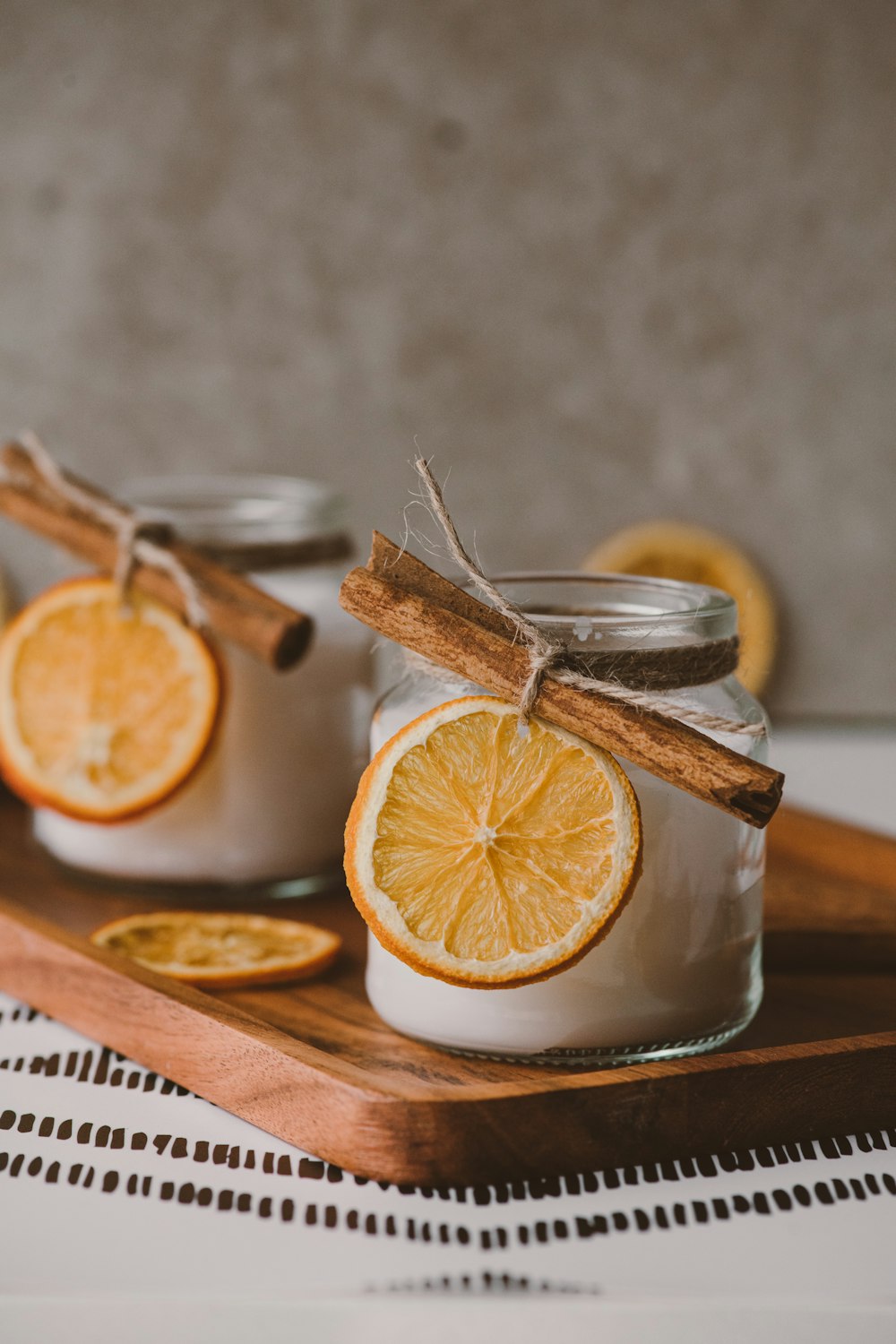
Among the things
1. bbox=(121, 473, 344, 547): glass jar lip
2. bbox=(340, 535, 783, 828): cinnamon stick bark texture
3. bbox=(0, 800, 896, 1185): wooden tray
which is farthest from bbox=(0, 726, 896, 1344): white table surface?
bbox=(121, 473, 344, 547): glass jar lip

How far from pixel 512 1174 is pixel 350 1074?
0.07 m

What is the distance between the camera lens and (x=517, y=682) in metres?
0.59

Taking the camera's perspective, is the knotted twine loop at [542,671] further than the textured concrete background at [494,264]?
No

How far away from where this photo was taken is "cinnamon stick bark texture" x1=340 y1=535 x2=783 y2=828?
1.85 ft

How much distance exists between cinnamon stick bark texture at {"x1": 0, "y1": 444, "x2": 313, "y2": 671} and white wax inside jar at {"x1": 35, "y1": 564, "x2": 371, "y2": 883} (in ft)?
0.13

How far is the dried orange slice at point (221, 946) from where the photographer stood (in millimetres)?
713

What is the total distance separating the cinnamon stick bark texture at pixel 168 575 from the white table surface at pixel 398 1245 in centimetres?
27

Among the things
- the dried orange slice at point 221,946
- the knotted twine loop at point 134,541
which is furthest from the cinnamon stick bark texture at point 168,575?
the dried orange slice at point 221,946

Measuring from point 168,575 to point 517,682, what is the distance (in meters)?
0.33

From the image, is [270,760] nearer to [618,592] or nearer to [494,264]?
[618,592]

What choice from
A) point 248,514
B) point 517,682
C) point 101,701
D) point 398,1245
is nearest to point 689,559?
point 248,514

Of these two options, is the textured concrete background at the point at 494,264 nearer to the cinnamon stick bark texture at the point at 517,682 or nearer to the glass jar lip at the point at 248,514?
the glass jar lip at the point at 248,514

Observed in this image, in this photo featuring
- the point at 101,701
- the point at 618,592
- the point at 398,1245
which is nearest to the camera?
the point at 398,1245

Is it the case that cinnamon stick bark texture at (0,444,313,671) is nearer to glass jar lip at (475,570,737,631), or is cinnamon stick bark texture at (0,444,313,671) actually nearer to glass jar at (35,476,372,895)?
glass jar at (35,476,372,895)
